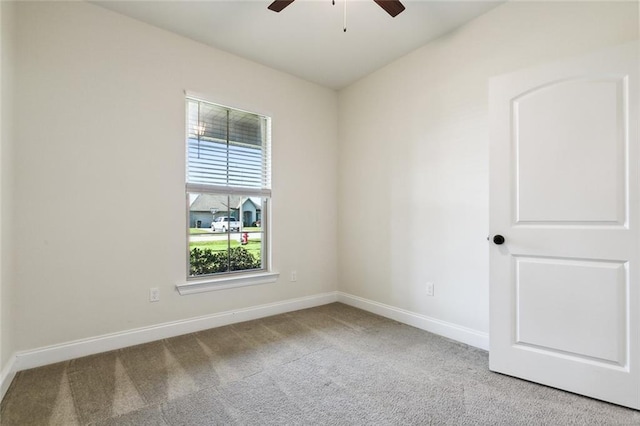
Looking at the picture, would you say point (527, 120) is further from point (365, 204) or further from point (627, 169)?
point (365, 204)

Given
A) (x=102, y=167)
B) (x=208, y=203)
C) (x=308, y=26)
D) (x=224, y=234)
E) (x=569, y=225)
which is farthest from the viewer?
(x=224, y=234)

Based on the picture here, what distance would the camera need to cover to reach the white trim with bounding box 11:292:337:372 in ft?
7.02

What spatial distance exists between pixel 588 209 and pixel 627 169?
29cm

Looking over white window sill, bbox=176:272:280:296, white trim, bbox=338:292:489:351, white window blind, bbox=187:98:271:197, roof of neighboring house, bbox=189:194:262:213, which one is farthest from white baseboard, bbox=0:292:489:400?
white window blind, bbox=187:98:271:197

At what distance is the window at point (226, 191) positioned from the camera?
2910 mm

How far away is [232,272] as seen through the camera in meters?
3.14

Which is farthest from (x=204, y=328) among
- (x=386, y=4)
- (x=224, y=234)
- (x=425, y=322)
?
(x=386, y=4)

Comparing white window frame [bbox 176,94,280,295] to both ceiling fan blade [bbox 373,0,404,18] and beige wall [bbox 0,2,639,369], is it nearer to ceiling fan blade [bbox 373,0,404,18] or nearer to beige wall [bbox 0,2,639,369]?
beige wall [bbox 0,2,639,369]

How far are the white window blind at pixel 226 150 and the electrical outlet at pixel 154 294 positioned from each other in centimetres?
96

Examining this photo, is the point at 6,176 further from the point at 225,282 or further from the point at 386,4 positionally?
the point at 386,4

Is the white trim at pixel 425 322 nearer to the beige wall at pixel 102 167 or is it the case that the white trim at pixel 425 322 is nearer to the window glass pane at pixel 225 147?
the beige wall at pixel 102 167

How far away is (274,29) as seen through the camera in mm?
2689

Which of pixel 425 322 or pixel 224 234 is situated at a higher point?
pixel 224 234

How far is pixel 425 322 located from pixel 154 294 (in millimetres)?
2520
